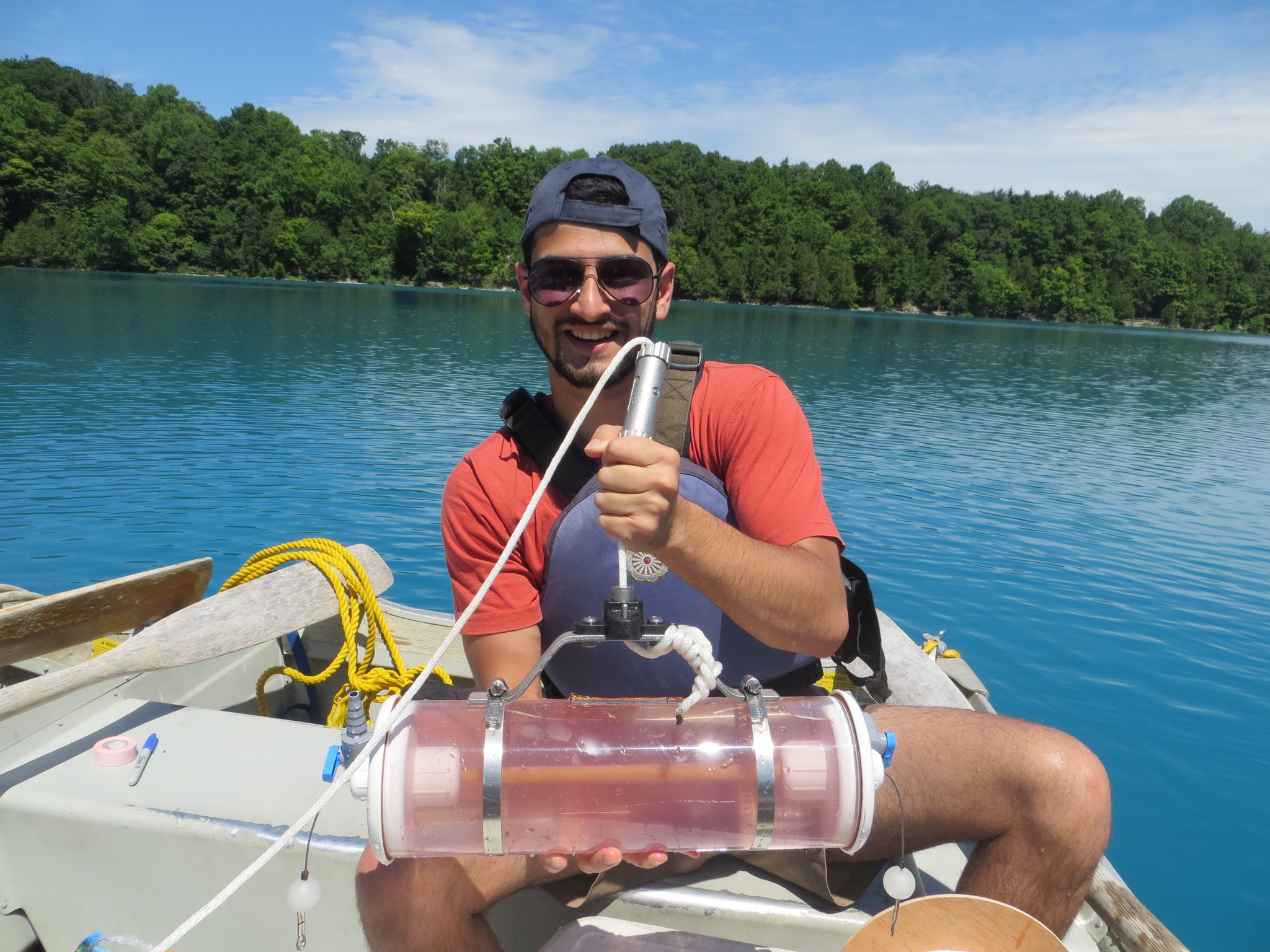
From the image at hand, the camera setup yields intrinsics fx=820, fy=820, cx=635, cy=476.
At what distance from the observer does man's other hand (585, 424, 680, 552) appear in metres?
1.75

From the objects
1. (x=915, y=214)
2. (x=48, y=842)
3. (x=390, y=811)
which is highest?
(x=915, y=214)

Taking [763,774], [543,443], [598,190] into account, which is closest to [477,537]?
[543,443]

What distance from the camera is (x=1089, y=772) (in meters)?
2.10

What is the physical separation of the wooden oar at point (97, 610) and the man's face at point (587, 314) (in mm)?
2227

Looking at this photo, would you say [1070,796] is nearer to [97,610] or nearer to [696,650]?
[696,650]

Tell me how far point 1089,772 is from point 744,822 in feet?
3.03

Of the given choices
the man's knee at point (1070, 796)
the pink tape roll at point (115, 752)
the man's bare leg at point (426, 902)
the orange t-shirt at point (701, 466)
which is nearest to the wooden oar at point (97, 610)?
the pink tape roll at point (115, 752)

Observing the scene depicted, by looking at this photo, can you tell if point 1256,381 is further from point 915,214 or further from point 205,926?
point 915,214

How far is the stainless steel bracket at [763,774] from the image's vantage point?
1889 mm

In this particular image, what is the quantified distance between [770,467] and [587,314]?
80cm

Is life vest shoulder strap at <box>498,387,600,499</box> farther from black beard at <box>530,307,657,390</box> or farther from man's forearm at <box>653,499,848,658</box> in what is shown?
man's forearm at <box>653,499,848,658</box>

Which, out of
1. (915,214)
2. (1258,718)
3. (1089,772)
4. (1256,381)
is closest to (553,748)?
(1089,772)

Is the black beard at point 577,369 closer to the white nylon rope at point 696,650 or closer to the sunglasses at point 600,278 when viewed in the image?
the sunglasses at point 600,278

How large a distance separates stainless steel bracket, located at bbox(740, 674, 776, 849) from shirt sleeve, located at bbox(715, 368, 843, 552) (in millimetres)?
664
